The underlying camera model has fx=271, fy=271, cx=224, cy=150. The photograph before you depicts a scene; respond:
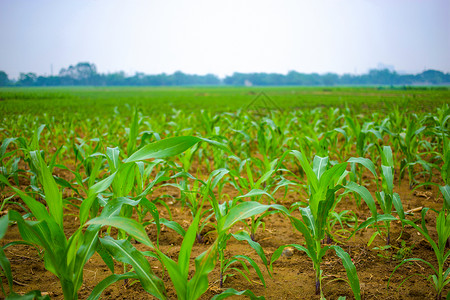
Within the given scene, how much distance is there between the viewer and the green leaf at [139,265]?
111 centimetres

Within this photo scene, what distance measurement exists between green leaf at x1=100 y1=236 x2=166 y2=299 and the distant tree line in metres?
5.23

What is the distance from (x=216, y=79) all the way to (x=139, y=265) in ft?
332

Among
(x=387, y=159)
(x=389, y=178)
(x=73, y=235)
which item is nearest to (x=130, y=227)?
(x=73, y=235)

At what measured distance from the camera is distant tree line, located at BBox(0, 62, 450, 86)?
5.04 meters

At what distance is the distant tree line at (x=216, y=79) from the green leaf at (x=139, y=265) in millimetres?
5231

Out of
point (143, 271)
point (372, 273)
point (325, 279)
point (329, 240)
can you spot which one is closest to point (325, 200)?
point (325, 279)

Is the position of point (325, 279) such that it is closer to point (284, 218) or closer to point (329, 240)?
point (329, 240)

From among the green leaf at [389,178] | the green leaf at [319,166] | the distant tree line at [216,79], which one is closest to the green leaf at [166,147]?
the green leaf at [319,166]

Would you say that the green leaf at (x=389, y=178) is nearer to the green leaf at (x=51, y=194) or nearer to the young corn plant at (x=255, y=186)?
the young corn plant at (x=255, y=186)

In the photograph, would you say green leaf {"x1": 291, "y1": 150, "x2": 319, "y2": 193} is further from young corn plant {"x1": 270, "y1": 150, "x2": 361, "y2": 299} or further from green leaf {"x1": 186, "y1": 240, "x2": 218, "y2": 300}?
green leaf {"x1": 186, "y1": 240, "x2": 218, "y2": 300}

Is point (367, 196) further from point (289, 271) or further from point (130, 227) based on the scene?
point (130, 227)

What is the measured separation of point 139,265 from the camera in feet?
3.78

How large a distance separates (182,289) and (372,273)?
1.21 meters

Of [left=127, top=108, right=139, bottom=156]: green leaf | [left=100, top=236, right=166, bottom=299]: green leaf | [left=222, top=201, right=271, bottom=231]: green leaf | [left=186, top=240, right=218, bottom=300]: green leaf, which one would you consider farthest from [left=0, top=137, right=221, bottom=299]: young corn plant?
[left=127, top=108, right=139, bottom=156]: green leaf
